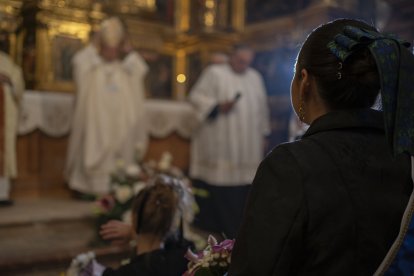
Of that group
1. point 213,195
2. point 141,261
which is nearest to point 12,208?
point 213,195

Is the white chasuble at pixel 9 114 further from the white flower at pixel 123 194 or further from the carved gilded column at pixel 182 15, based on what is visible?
the carved gilded column at pixel 182 15

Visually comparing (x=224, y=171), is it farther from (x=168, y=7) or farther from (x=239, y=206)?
(x=168, y=7)

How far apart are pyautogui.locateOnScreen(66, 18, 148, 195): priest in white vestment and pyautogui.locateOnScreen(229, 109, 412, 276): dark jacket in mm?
4559

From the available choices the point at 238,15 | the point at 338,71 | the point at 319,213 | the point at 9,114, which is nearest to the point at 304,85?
the point at 338,71

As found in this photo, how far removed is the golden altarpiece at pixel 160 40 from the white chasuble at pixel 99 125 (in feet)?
1.92

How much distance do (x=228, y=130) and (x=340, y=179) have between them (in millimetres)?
5103

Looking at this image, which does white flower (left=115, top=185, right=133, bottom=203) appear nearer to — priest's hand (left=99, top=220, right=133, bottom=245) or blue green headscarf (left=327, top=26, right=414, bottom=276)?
priest's hand (left=99, top=220, right=133, bottom=245)

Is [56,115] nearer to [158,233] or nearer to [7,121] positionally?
[7,121]

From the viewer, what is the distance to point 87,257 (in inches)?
89.9

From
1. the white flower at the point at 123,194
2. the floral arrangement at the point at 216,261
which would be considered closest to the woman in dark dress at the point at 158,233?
the floral arrangement at the point at 216,261

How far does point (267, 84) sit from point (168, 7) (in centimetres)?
235

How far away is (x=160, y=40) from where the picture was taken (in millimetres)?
8367

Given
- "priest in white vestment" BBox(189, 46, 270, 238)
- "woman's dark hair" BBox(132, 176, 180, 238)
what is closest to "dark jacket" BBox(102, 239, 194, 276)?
"woman's dark hair" BBox(132, 176, 180, 238)

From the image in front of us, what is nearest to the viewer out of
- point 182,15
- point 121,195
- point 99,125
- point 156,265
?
point 156,265
